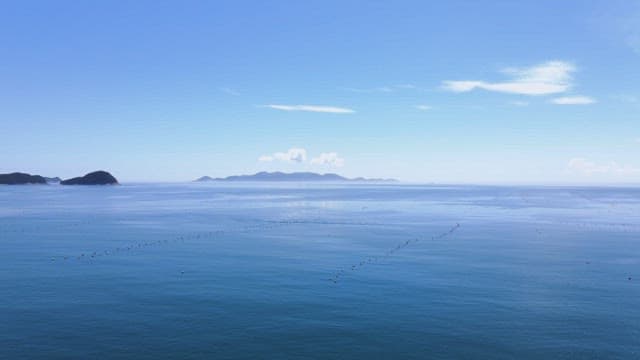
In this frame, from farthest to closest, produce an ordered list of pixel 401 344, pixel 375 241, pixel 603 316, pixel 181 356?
pixel 375 241
pixel 603 316
pixel 401 344
pixel 181 356

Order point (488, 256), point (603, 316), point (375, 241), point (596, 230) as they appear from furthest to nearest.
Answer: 1. point (596, 230)
2. point (375, 241)
3. point (488, 256)
4. point (603, 316)

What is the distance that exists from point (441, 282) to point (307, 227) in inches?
2712

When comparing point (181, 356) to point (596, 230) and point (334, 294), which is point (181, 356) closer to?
point (334, 294)

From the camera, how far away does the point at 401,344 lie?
131 feet

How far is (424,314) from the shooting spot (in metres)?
47.5

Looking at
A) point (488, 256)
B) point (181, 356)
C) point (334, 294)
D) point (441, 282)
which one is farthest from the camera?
point (488, 256)

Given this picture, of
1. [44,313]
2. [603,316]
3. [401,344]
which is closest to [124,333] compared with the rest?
[44,313]

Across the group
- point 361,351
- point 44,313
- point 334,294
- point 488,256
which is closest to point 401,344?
point 361,351

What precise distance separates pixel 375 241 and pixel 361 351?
62.1m

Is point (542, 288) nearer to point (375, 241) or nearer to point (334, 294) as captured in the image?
point (334, 294)

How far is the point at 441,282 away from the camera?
61125 millimetres

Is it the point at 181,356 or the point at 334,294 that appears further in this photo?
the point at 334,294

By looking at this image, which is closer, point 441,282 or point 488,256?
point 441,282

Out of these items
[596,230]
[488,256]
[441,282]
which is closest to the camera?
[441,282]
